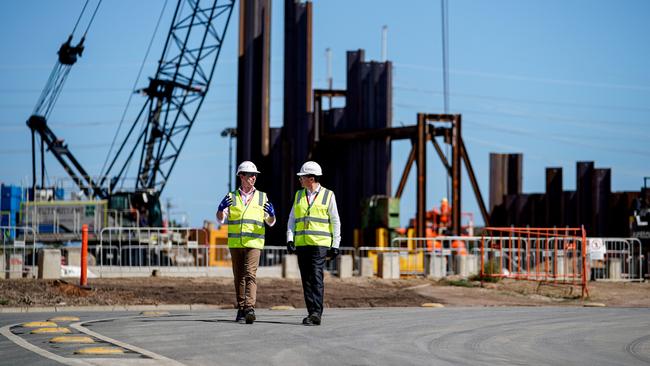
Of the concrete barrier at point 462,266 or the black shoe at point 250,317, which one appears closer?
the black shoe at point 250,317

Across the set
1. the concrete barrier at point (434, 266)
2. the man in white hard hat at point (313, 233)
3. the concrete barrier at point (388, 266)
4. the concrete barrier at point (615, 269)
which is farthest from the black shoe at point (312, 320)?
the concrete barrier at point (615, 269)

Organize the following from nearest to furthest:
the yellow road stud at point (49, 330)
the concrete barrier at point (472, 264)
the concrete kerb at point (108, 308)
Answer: the yellow road stud at point (49, 330), the concrete kerb at point (108, 308), the concrete barrier at point (472, 264)

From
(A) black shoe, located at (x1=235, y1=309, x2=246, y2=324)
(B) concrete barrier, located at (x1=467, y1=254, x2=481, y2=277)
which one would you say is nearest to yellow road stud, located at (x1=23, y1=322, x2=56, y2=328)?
(A) black shoe, located at (x1=235, y1=309, x2=246, y2=324)

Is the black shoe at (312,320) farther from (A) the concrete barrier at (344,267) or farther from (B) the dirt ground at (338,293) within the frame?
(A) the concrete barrier at (344,267)

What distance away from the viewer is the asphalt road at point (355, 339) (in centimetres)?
938

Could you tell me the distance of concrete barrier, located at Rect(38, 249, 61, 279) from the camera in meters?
24.8

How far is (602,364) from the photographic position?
948 cm

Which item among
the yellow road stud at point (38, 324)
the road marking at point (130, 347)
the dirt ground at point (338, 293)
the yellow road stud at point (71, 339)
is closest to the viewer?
the road marking at point (130, 347)

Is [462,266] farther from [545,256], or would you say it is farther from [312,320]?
[312,320]

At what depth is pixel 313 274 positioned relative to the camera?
43.7 ft

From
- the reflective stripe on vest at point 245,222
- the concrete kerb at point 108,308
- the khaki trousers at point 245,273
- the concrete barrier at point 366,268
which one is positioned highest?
the reflective stripe on vest at point 245,222

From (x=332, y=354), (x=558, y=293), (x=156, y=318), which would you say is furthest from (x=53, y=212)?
(x=332, y=354)

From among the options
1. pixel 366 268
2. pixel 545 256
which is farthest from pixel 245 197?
pixel 366 268

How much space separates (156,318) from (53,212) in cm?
3865
